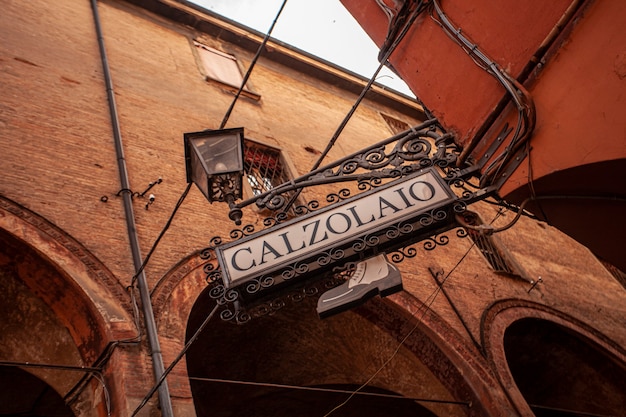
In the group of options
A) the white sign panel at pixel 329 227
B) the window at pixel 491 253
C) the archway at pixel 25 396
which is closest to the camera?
the white sign panel at pixel 329 227

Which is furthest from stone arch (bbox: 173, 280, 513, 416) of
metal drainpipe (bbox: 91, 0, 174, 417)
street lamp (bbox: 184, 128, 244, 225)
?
street lamp (bbox: 184, 128, 244, 225)

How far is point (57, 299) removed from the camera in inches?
213

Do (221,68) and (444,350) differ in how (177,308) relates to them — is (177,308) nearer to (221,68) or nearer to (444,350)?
(444,350)

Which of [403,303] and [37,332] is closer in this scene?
[37,332]

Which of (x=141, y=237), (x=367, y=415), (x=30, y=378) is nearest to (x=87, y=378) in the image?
(x=141, y=237)

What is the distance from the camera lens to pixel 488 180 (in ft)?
15.6

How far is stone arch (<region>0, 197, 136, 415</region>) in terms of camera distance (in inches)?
204

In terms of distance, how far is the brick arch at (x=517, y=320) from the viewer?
25.5 feet

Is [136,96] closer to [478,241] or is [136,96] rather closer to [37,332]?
[37,332]

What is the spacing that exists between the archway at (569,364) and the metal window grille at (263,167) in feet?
13.3

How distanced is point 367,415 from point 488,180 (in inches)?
209

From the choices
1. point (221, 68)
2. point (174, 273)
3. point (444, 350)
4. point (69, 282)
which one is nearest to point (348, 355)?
point (444, 350)

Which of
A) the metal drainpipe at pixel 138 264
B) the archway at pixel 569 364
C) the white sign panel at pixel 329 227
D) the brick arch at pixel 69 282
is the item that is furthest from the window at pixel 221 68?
the white sign panel at pixel 329 227

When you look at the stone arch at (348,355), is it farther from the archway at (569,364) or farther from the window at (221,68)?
the window at (221,68)
